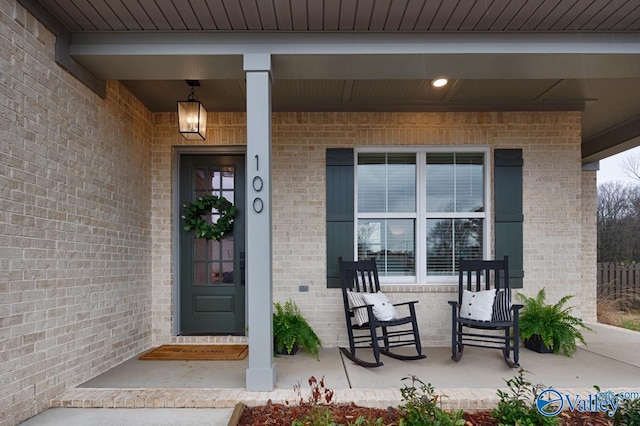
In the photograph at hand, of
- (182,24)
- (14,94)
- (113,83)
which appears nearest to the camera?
(14,94)

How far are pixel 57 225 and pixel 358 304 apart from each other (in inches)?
98.7

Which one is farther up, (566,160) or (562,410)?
(566,160)

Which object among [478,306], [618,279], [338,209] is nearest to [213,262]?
[338,209]

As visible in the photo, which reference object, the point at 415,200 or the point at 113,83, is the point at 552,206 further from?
the point at 113,83

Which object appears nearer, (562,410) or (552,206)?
(562,410)

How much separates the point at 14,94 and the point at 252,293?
194 centimetres

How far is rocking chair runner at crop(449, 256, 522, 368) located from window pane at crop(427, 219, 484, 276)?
20 cm

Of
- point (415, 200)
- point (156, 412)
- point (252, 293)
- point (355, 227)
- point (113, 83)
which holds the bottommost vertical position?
point (156, 412)

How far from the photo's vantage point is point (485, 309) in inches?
145

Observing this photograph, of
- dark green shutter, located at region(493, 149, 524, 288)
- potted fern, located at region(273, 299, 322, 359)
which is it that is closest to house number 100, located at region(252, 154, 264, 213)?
potted fern, located at region(273, 299, 322, 359)

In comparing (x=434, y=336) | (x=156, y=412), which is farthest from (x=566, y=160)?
(x=156, y=412)

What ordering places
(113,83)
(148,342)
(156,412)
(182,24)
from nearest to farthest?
(156,412)
(182,24)
(113,83)
(148,342)

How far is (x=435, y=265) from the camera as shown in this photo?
174 inches

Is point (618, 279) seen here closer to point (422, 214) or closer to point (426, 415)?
point (422, 214)
